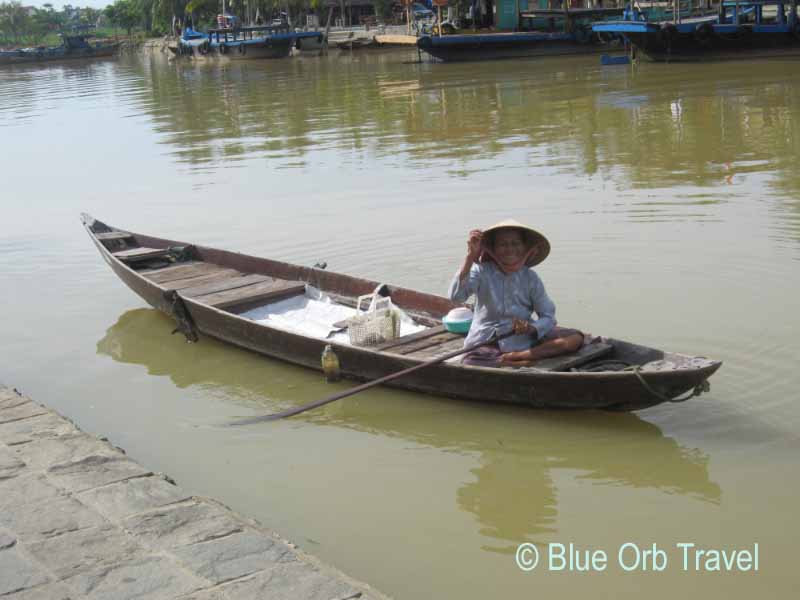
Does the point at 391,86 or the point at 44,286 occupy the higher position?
the point at 391,86

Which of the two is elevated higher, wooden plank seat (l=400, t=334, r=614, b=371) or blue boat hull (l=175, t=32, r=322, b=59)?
blue boat hull (l=175, t=32, r=322, b=59)

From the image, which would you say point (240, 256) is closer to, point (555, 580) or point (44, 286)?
point (44, 286)

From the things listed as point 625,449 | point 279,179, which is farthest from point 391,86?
point 625,449

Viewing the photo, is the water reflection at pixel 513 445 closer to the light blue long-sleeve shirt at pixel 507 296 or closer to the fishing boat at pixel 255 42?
the light blue long-sleeve shirt at pixel 507 296

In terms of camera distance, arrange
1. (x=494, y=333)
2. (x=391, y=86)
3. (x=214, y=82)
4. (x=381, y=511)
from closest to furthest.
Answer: (x=381, y=511) < (x=494, y=333) < (x=391, y=86) < (x=214, y=82)

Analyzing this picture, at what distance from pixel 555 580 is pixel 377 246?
597 centimetres

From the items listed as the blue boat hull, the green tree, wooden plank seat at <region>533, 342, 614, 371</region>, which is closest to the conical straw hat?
wooden plank seat at <region>533, 342, 614, 371</region>

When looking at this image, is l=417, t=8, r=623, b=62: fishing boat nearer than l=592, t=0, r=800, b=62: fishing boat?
No

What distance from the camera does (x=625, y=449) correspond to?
535cm

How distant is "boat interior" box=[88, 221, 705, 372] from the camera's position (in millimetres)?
5520

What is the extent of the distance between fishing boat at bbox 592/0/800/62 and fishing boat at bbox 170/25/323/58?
22.6 meters

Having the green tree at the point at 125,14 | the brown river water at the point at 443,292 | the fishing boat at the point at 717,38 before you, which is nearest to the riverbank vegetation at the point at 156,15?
the green tree at the point at 125,14

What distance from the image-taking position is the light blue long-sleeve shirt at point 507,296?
5680mm

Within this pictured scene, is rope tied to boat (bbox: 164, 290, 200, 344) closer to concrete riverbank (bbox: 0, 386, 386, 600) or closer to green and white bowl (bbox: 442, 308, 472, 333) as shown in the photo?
green and white bowl (bbox: 442, 308, 472, 333)
